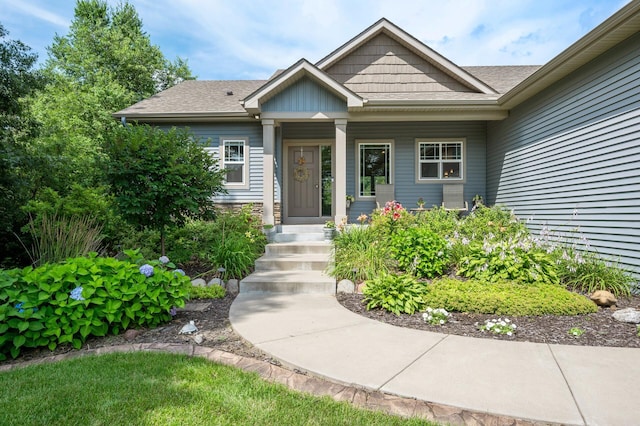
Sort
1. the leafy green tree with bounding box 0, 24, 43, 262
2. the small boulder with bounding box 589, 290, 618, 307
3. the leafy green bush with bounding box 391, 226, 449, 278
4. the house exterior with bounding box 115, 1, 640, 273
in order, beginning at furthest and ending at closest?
the leafy green tree with bounding box 0, 24, 43, 262 < the house exterior with bounding box 115, 1, 640, 273 < the leafy green bush with bounding box 391, 226, 449, 278 < the small boulder with bounding box 589, 290, 618, 307

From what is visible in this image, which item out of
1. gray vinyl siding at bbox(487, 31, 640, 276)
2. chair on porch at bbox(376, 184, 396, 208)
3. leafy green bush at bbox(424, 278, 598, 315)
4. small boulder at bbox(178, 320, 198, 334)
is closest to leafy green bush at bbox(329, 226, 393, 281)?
leafy green bush at bbox(424, 278, 598, 315)

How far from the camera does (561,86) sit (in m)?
Result: 6.38

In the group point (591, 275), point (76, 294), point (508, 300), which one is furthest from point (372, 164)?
point (76, 294)

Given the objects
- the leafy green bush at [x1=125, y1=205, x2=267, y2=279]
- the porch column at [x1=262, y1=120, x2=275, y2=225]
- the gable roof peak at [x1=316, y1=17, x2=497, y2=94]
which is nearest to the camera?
the leafy green bush at [x1=125, y1=205, x2=267, y2=279]

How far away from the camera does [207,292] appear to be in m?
4.48

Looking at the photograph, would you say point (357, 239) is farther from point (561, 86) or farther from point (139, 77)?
point (139, 77)

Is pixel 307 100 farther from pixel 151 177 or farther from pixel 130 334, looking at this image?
pixel 130 334

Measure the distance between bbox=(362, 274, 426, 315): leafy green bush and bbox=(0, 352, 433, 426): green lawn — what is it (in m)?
1.93

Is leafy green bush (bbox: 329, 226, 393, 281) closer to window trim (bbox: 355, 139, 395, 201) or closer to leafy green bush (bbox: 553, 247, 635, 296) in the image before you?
leafy green bush (bbox: 553, 247, 635, 296)

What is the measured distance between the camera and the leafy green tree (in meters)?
6.30

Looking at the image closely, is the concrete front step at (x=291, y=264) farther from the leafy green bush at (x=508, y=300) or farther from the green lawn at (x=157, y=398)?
the green lawn at (x=157, y=398)

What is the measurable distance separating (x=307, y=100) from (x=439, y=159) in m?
3.94

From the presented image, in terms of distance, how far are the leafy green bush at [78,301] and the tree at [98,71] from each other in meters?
11.9

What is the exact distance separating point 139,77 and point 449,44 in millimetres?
16407
